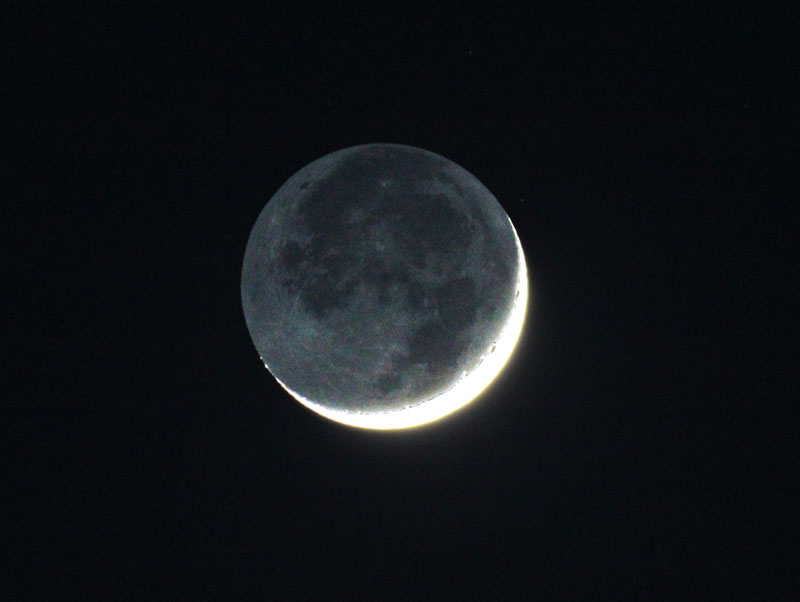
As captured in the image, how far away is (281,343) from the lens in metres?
6.83

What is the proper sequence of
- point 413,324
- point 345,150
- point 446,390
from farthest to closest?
1. point 345,150
2. point 446,390
3. point 413,324

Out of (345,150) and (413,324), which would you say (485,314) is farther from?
(345,150)

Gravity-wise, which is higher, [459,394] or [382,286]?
[382,286]

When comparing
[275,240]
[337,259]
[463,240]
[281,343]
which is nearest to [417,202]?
[463,240]

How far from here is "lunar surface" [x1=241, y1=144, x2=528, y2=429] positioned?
6363 millimetres

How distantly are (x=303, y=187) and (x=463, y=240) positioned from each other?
1968 mm

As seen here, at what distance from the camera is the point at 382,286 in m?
6.34

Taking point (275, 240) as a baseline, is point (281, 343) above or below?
below

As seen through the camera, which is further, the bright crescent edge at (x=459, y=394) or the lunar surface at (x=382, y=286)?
the bright crescent edge at (x=459, y=394)

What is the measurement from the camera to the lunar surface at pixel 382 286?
251 inches

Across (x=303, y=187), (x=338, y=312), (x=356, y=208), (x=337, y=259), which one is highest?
(x=303, y=187)

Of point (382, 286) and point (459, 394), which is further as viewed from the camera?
point (459, 394)

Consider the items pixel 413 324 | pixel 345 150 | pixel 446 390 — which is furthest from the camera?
pixel 345 150

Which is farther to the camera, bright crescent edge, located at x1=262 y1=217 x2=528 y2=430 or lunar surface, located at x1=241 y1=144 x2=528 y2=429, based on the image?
bright crescent edge, located at x1=262 y1=217 x2=528 y2=430
